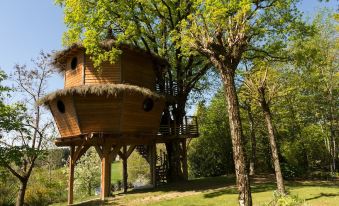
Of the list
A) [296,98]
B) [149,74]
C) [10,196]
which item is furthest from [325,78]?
[10,196]

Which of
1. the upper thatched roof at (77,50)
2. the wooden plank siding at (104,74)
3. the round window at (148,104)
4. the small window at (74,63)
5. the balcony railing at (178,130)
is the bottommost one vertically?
the balcony railing at (178,130)

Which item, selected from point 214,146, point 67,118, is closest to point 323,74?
point 214,146

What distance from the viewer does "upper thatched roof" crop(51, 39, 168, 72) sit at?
21.2 m

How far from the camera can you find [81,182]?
37.1 meters

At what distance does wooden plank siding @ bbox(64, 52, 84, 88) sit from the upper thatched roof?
47 cm

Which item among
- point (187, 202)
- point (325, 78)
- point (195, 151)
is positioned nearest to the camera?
point (187, 202)

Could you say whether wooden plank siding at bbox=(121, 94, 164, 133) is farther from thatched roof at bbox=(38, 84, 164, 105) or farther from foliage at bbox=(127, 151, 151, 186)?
foliage at bbox=(127, 151, 151, 186)

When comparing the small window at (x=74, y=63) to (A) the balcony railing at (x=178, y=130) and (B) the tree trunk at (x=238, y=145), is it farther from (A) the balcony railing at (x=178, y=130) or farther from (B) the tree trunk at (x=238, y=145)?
(B) the tree trunk at (x=238, y=145)

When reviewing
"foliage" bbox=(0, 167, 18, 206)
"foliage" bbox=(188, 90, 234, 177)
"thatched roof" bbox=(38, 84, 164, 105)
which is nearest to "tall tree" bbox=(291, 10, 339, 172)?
"foliage" bbox=(188, 90, 234, 177)

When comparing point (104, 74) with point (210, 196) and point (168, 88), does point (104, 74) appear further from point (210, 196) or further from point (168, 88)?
point (210, 196)

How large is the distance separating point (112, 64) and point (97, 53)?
1.40 meters

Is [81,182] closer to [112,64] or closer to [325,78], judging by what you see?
[112,64]

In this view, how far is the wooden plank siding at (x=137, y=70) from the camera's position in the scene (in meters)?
22.0

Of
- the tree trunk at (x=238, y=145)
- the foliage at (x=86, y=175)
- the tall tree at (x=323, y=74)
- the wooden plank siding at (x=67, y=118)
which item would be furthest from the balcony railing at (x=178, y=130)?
the foliage at (x=86, y=175)
